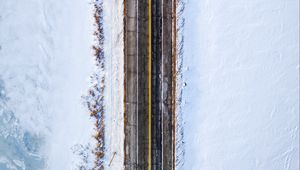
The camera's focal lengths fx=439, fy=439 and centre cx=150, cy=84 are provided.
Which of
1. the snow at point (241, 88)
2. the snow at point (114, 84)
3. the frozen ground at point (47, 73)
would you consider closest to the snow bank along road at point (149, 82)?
the snow at point (114, 84)

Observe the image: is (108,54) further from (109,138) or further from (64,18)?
(109,138)

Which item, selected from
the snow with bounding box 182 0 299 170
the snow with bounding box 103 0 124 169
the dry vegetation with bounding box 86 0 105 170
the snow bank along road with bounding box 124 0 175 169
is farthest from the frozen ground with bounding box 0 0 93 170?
the snow with bounding box 182 0 299 170

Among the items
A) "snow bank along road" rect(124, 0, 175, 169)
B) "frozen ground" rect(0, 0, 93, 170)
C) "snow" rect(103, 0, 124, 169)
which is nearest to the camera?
"snow bank along road" rect(124, 0, 175, 169)

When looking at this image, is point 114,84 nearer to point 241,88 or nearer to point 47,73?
point 47,73

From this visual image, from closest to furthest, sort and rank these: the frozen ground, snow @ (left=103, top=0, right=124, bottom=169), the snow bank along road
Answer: the snow bank along road < snow @ (left=103, top=0, right=124, bottom=169) < the frozen ground

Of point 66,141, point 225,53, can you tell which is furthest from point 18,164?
point 225,53

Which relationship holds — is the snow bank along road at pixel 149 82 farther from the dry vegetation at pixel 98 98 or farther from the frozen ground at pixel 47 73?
the frozen ground at pixel 47 73

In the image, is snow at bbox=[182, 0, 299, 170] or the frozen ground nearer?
snow at bbox=[182, 0, 299, 170]

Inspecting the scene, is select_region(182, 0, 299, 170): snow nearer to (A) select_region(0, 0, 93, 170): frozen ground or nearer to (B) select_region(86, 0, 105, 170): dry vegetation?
(B) select_region(86, 0, 105, 170): dry vegetation
